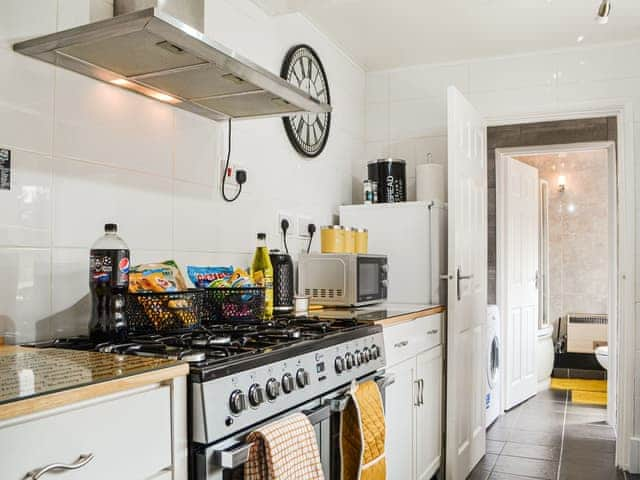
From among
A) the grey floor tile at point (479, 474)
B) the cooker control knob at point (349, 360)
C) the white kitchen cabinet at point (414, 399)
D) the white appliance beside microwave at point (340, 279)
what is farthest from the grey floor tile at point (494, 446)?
the cooker control knob at point (349, 360)

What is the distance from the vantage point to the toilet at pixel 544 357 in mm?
5289

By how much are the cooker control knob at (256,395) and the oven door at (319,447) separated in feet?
0.21

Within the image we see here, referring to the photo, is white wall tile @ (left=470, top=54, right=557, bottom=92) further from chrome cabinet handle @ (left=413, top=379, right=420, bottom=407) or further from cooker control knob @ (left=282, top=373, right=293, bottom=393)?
cooker control knob @ (left=282, top=373, right=293, bottom=393)

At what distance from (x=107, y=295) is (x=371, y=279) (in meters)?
1.58

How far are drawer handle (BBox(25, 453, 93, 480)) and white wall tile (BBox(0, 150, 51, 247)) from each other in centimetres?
79

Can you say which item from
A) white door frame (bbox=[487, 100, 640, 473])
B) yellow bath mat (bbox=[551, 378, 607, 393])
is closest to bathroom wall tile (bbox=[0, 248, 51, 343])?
white door frame (bbox=[487, 100, 640, 473])

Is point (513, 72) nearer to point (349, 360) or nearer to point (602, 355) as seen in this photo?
point (349, 360)

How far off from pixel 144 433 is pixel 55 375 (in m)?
0.19

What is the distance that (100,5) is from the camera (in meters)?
1.80

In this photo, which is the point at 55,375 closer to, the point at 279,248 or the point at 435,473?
the point at 279,248

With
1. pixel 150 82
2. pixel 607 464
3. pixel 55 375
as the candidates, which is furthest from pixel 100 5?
pixel 607 464

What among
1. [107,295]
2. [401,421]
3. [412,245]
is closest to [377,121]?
[412,245]

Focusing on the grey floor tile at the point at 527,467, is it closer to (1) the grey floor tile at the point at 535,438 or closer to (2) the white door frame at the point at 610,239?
(1) the grey floor tile at the point at 535,438

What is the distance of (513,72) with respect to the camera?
3.61m
